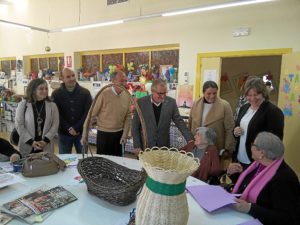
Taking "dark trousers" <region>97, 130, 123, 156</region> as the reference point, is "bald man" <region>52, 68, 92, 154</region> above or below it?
above

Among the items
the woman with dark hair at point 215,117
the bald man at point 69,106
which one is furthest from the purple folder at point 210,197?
the bald man at point 69,106

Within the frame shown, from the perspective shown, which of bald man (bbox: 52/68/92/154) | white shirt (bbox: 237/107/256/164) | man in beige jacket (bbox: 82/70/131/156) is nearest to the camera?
white shirt (bbox: 237/107/256/164)

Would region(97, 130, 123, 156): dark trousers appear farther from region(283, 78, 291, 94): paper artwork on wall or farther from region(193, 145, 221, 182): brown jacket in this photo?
region(283, 78, 291, 94): paper artwork on wall

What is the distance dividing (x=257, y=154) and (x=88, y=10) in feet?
17.7

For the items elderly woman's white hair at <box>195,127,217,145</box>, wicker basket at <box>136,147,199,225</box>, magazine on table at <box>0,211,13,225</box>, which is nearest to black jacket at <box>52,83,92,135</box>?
elderly woman's white hair at <box>195,127,217,145</box>

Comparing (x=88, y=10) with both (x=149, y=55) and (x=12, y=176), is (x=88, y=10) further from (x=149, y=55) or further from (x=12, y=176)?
(x=12, y=176)

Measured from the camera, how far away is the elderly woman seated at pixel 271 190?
1346 millimetres

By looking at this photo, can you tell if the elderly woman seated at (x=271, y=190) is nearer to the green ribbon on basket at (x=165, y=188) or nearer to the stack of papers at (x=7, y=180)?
the green ribbon on basket at (x=165, y=188)

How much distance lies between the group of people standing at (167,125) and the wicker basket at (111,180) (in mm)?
254

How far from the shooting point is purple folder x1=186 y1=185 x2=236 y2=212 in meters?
1.33

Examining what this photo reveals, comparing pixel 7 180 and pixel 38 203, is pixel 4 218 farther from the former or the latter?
pixel 7 180

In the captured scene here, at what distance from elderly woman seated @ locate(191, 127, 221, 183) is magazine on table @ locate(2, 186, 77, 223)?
1.11 metres

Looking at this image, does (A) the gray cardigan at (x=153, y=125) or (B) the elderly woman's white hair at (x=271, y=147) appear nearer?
(B) the elderly woman's white hair at (x=271, y=147)

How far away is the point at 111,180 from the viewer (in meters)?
1.59
